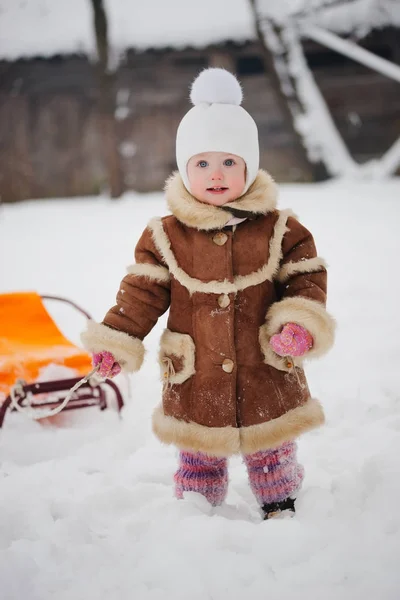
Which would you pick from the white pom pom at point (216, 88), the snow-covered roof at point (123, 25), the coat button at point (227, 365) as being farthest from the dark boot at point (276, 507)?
the snow-covered roof at point (123, 25)

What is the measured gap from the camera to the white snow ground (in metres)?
1.56

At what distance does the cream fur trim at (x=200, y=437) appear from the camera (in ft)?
5.75

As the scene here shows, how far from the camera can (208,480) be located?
1900 mm

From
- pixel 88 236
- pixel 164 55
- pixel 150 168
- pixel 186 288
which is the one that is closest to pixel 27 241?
pixel 88 236

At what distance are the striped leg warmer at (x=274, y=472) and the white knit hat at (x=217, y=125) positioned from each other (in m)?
0.88

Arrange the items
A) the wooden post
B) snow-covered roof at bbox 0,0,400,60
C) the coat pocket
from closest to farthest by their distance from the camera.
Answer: the coat pocket
the wooden post
snow-covered roof at bbox 0,0,400,60

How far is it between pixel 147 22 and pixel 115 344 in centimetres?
938

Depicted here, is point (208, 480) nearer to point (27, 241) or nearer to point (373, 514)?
point (373, 514)

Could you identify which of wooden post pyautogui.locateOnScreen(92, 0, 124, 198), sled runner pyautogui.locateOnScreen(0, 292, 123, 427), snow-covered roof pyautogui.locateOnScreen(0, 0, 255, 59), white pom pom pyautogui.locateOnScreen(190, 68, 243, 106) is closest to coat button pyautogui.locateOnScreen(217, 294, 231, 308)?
white pom pom pyautogui.locateOnScreen(190, 68, 243, 106)

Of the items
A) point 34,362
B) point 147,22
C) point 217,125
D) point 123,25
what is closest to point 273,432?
point 217,125

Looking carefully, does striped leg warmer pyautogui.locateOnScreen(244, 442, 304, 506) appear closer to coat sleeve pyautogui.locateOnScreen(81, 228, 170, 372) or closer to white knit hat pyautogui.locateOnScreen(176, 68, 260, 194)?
coat sleeve pyautogui.locateOnScreen(81, 228, 170, 372)

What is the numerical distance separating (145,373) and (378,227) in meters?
4.36

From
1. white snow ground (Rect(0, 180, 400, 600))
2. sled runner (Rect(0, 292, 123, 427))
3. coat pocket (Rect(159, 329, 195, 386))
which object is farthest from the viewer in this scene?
sled runner (Rect(0, 292, 123, 427))

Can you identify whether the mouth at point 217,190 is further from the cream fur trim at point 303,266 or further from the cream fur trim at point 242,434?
the cream fur trim at point 242,434
